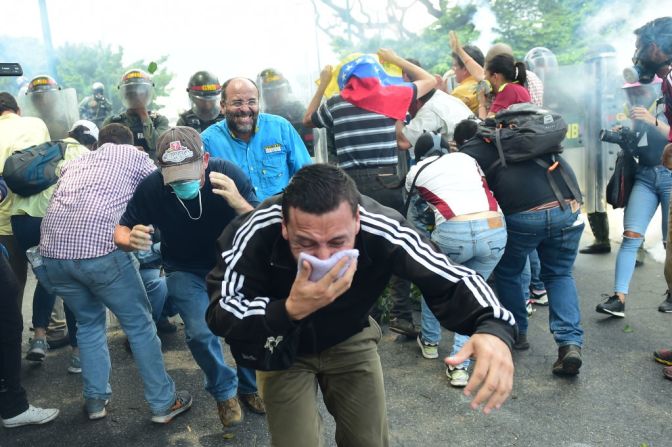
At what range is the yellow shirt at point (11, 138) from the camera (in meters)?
4.73

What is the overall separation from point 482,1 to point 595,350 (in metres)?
14.8

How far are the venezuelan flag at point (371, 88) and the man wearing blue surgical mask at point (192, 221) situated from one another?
4.81ft

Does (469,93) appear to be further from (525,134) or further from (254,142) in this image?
(254,142)

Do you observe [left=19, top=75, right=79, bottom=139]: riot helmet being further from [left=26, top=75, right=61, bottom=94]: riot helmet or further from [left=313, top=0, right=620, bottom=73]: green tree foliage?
[left=313, top=0, right=620, bottom=73]: green tree foliage

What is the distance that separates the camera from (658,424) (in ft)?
11.0

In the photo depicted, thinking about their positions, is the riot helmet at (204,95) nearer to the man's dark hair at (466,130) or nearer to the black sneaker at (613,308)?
the man's dark hair at (466,130)

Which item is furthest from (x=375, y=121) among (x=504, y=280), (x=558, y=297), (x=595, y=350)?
(x=595, y=350)

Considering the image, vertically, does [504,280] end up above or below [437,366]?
above

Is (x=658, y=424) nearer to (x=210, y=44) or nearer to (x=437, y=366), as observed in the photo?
(x=437, y=366)

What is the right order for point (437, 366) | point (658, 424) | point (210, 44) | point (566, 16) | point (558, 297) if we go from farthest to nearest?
point (210, 44)
point (566, 16)
point (437, 366)
point (558, 297)
point (658, 424)

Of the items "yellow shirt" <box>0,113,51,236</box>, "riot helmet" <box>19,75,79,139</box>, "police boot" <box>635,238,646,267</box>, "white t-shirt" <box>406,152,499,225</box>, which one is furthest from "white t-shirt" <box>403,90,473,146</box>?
"riot helmet" <box>19,75,79,139</box>

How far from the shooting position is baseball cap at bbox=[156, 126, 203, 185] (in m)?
3.15

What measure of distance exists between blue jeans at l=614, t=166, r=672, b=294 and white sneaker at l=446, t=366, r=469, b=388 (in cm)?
165

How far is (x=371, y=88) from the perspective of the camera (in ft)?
14.9
